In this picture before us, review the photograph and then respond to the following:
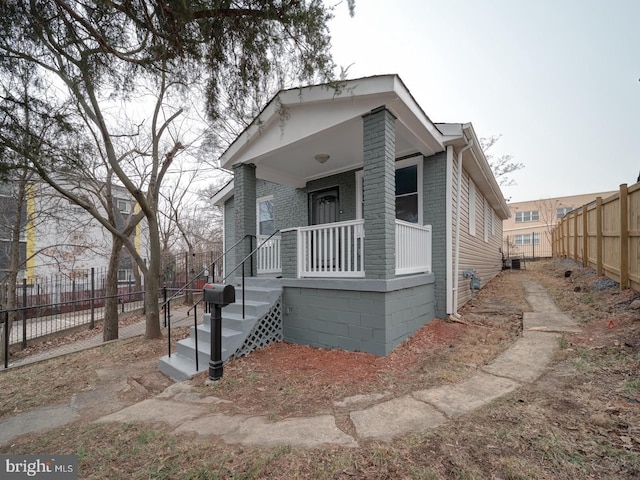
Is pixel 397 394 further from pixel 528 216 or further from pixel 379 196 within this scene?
pixel 528 216

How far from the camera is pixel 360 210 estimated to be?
6.65 meters

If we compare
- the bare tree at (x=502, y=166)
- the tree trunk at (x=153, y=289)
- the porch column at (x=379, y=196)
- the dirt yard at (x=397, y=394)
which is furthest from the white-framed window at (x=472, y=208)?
Answer: the bare tree at (x=502, y=166)

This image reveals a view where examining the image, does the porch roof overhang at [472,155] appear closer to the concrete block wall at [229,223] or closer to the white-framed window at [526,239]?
the concrete block wall at [229,223]

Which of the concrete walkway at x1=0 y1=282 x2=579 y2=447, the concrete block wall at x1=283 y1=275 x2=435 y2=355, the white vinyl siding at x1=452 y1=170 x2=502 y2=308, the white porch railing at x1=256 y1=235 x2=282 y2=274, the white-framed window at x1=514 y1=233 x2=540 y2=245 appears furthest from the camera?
the white-framed window at x1=514 y1=233 x2=540 y2=245

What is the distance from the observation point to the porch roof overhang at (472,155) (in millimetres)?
5406

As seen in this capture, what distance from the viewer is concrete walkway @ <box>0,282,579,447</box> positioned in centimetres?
228

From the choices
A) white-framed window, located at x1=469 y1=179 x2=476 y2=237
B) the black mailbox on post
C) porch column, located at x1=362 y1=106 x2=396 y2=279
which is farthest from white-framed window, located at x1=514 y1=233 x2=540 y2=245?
the black mailbox on post

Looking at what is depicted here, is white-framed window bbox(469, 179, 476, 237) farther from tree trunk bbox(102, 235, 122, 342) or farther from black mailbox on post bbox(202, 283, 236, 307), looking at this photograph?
tree trunk bbox(102, 235, 122, 342)

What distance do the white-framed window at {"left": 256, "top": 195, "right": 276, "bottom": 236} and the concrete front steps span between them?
3.98 meters

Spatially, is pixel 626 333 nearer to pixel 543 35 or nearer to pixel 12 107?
pixel 543 35

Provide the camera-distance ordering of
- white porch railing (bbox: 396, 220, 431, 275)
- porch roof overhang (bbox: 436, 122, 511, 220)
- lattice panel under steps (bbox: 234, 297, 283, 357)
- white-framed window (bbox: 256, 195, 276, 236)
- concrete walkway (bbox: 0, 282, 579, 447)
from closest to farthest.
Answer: concrete walkway (bbox: 0, 282, 579, 447), lattice panel under steps (bbox: 234, 297, 283, 357), white porch railing (bbox: 396, 220, 431, 275), porch roof overhang (bbox: 436, 122, 511, 220), white-framed window (bbox: 256, 195, 276, 236)

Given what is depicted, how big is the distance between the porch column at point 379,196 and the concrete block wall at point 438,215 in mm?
1837

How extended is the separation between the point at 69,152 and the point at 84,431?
12.1ft

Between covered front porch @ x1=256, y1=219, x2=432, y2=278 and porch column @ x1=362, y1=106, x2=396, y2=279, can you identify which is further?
covered front porch @ x1=256, y1=219, x2=432, y2=278
